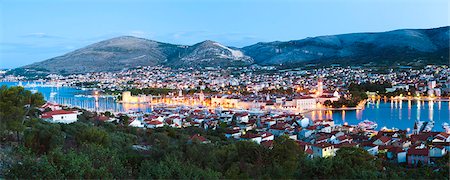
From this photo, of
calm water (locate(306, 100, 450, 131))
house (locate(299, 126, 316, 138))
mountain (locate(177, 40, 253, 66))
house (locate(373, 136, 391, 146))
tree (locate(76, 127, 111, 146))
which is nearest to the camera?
tree (locate(76, 127, 111, 146))

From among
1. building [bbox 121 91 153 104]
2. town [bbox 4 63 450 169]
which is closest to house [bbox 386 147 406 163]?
town [bbox 4 63 450 169]

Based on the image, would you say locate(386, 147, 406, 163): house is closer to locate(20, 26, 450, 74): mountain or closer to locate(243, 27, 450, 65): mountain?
locate(20, 26, 450, 74): mountain

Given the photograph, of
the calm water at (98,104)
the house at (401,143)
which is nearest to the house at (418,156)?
the house at (401,143)

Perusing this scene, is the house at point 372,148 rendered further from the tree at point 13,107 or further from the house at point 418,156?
the tree at point 13,107

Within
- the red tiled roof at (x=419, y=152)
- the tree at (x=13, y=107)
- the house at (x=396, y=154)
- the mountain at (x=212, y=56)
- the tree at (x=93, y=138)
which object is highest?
the mountain at (x=212, y=56)

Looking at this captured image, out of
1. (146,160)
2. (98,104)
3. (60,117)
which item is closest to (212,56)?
(98,104)
